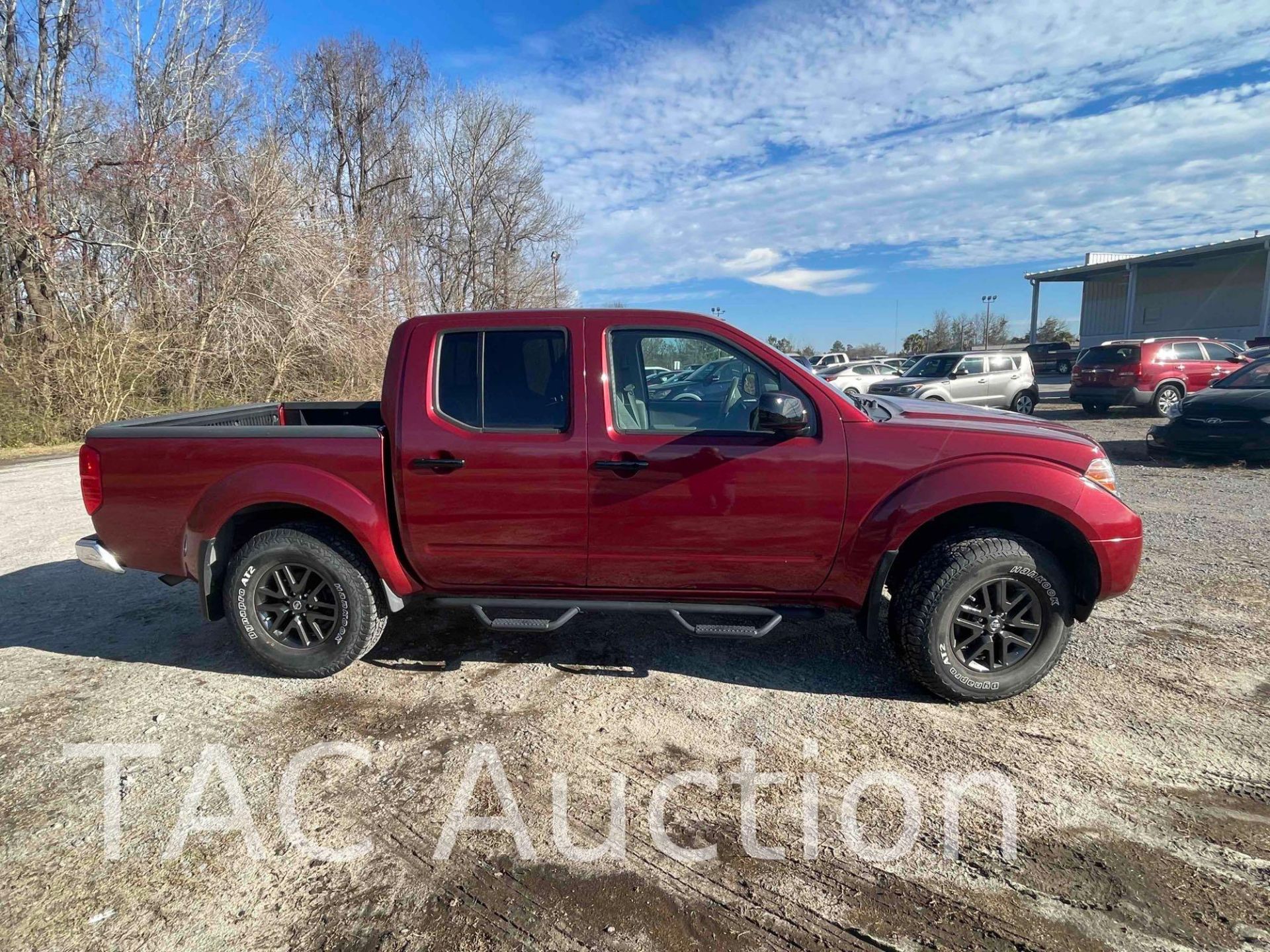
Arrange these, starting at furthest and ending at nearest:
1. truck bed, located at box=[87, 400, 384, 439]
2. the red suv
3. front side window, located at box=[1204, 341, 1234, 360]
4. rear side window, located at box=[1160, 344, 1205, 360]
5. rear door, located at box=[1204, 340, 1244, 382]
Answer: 1. front side window, located at box=[1204, 341, 1234, 360]
2. rear door, located at box=[1204, 340, 1244, 382]
3. rear side window, located at box=[1160, 344, 1205, 360]
4. the red suv
5. truck bed, located at box=[87, 400, 384, 439]

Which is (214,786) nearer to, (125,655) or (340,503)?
(340,503)

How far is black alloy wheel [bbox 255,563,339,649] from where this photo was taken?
12.2 ft

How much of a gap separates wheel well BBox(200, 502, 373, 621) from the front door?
1.40 metres

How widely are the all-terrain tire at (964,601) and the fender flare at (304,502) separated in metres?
2.62

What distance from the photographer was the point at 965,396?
52.2ft

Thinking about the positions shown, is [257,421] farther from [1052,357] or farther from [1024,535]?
[1052,357]

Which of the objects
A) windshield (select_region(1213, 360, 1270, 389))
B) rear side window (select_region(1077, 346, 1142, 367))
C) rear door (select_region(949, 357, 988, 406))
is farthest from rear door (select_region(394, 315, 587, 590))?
rear side window (select_region(1077, 346, 1142, 367))

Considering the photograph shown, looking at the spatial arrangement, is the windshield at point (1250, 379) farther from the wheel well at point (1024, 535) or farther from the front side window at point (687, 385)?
the front side window at point (687, 385)

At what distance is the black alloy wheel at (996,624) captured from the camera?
3.38 meters

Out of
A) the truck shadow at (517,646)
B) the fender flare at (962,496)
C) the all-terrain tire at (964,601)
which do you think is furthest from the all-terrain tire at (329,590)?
the all-terrain tire at (964,601)

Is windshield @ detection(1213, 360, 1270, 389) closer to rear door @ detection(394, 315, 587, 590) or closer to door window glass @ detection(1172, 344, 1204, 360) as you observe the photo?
door window glass @ detection(1172, 344, 1204, 360)

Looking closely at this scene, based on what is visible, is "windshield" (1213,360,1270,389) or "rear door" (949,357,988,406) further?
"rear door" (949,357,988,406)

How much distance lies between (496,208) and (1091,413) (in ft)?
105

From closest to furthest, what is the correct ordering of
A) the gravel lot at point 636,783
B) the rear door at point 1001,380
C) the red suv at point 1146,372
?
the gravel lot at point 636,783 < the red suv at point 1146,372 < the rear door at point 1001,380
